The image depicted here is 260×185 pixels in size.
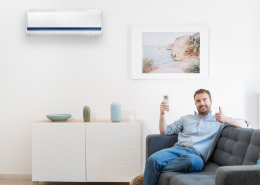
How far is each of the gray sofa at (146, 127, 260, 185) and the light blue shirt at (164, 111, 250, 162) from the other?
0.22 ft

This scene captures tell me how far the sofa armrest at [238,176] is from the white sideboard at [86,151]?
1.39 m

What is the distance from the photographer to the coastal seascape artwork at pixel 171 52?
2982 millimetres

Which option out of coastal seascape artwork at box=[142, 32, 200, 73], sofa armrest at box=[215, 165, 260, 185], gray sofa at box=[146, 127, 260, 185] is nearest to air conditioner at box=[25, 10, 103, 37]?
coastal seascape artwork at box=[142, 32, 200, 73]

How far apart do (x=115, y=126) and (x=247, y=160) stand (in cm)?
134

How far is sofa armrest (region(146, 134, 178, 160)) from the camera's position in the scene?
2320 mm

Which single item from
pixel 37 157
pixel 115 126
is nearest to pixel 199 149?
pixel 115 126

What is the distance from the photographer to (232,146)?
6.61ft

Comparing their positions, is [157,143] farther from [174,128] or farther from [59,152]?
[59,152]

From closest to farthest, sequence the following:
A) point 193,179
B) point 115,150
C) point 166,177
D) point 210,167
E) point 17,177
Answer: point 193,179
point 166,177
point 210,167
point 115,150
point 17,177

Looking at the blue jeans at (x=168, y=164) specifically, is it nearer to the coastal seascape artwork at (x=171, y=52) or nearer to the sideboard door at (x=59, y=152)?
the sideboard door at (x=59, y=152)

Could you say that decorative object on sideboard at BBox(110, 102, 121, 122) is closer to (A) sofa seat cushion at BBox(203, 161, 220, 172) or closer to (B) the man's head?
(B) the man's head

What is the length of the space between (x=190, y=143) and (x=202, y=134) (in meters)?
0.15

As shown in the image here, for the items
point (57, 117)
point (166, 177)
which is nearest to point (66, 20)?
point (57, 117)

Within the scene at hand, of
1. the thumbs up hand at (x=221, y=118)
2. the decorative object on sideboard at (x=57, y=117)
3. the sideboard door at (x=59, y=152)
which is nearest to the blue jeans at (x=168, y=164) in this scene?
the thumbs up hand at (x=221, y=118)
